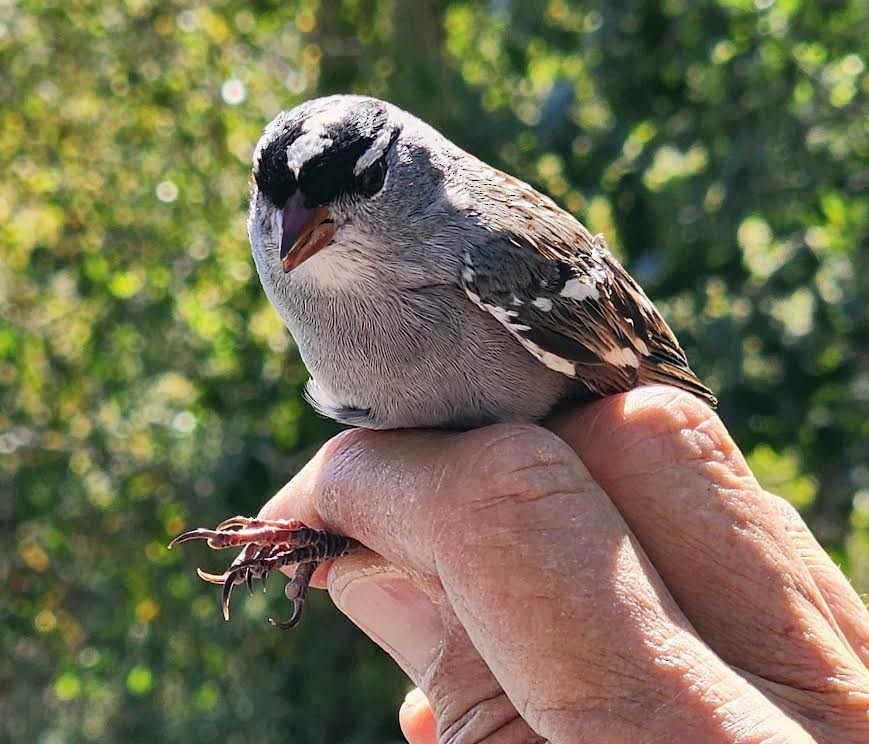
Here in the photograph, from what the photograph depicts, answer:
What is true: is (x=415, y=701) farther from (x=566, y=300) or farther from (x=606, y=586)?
(x=566, y=300)

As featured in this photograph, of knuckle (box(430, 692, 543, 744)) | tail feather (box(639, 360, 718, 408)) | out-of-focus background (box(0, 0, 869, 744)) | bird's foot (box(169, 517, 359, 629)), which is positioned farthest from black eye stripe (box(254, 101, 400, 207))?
out-of-focus background (box(0, 0, 869, 744))

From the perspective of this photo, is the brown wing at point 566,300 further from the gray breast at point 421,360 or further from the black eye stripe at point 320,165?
the black eye stripe at point 320,165

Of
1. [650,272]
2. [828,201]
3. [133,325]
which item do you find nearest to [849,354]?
[828,201]

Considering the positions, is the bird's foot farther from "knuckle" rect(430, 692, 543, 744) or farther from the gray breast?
"knuckle" rect(430, 692, 543, 744)

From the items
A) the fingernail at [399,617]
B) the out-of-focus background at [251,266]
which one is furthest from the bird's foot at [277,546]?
the out-of-focus background at [251,266]

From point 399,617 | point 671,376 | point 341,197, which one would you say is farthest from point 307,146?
point 671,376

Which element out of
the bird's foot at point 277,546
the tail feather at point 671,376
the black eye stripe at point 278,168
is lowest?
the bird's foot at point 277,546
